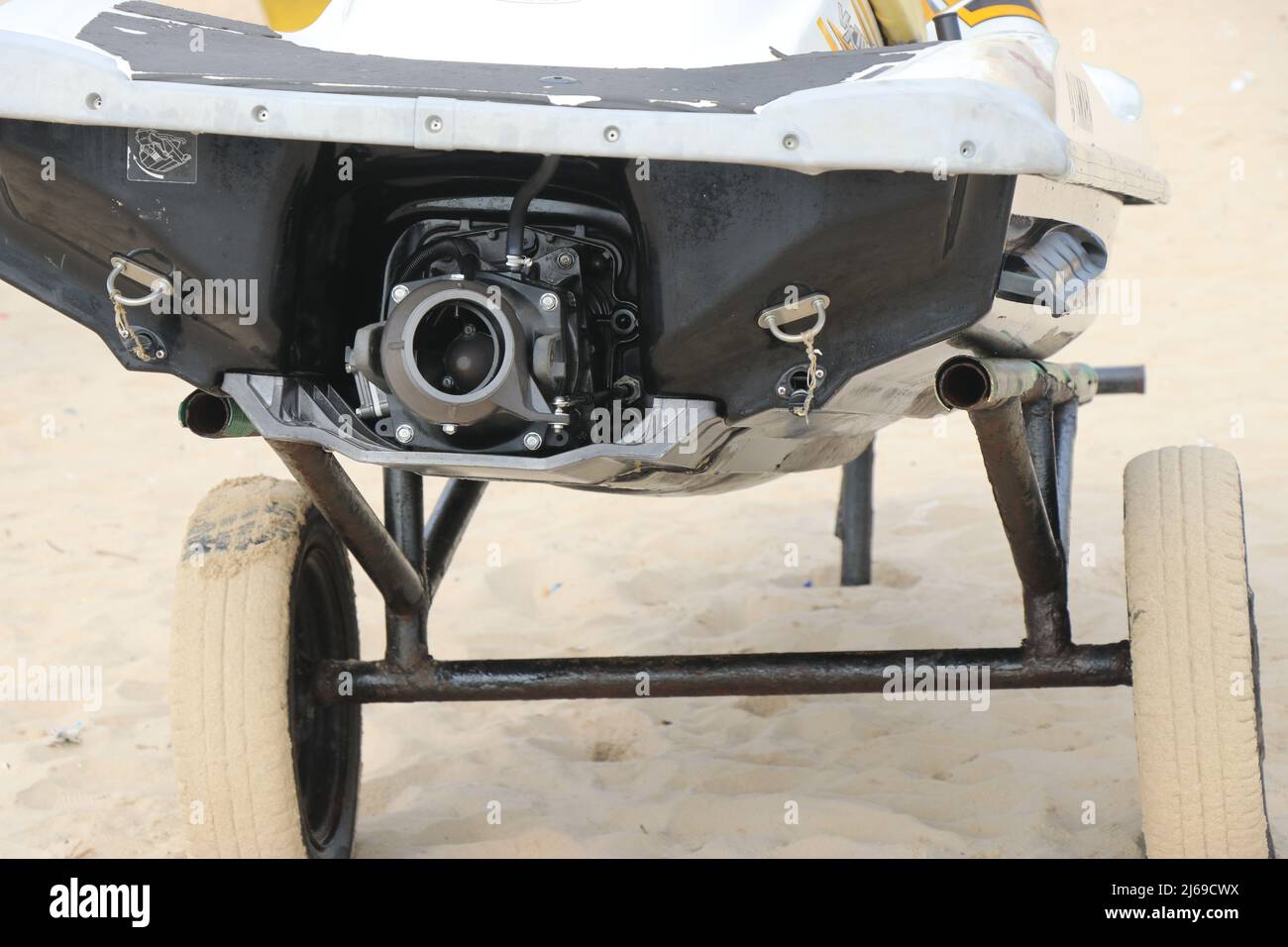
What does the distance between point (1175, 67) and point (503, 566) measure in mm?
8473

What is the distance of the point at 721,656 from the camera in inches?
102

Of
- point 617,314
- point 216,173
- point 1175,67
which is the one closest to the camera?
point 216,173

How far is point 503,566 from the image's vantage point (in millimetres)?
5066

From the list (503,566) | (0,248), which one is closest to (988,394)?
(0,248)

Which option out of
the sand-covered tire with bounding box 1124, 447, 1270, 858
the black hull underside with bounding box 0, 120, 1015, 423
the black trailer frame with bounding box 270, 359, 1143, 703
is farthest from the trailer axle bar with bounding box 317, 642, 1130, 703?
the black hull underside with bounding box 0, 120, 1015, 423

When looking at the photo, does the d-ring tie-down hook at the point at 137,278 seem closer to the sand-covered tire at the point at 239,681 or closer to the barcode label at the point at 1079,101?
the sand-covered tire at the point at 239,681

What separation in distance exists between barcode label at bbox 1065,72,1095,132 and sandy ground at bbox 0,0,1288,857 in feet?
4.41

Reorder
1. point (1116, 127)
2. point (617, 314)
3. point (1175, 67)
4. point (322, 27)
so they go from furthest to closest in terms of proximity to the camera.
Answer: point (1175, 67)
point (1116, 127)
point (322, 27)
point (617, 314)

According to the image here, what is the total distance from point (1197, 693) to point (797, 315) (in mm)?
917

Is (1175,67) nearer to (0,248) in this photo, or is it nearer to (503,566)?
(503,566)

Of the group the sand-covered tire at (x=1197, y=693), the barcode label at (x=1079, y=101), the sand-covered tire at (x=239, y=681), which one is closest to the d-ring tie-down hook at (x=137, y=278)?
the sand-covered tire at (x=239, y=681)

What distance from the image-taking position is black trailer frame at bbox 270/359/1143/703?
2.39m

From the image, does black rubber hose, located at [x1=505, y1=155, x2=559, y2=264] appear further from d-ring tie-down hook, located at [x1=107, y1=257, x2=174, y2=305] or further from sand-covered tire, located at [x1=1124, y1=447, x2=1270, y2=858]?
sand-covered tire, located at [x1=1124, y1=447, x2=1270, y2=858]

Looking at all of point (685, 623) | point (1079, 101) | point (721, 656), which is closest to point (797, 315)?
point (1079, 101)
